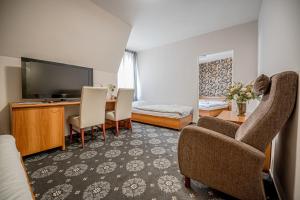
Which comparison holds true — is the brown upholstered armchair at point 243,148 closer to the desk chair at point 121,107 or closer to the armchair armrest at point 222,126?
the armchair armrest at point 222,126

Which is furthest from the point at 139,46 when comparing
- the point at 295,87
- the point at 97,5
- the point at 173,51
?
the point at 295,87

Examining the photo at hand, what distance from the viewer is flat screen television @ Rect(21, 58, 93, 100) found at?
214 centimetres

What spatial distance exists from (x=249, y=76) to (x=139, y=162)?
10.2 feet

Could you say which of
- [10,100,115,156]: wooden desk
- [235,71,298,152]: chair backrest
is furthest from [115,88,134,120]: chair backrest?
[235,71,298,152]: chair backrest

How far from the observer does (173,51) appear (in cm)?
430

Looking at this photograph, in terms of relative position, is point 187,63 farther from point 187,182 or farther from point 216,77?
point 187,182

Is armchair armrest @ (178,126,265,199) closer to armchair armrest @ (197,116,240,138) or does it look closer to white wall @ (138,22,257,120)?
armchair armrest @ (197,116,240,138)

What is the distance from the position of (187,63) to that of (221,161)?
11.3ft

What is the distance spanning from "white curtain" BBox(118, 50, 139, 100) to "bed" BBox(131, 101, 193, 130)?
1.30 meters

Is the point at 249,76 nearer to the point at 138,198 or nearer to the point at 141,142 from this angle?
the point at 141,142

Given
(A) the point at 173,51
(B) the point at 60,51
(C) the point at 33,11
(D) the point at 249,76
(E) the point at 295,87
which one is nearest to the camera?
(E) the point at 295,87

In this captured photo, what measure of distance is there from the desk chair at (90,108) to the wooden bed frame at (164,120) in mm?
1504

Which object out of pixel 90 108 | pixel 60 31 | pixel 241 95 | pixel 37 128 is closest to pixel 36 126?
pixel 37 128

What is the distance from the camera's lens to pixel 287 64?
4.17 feet
